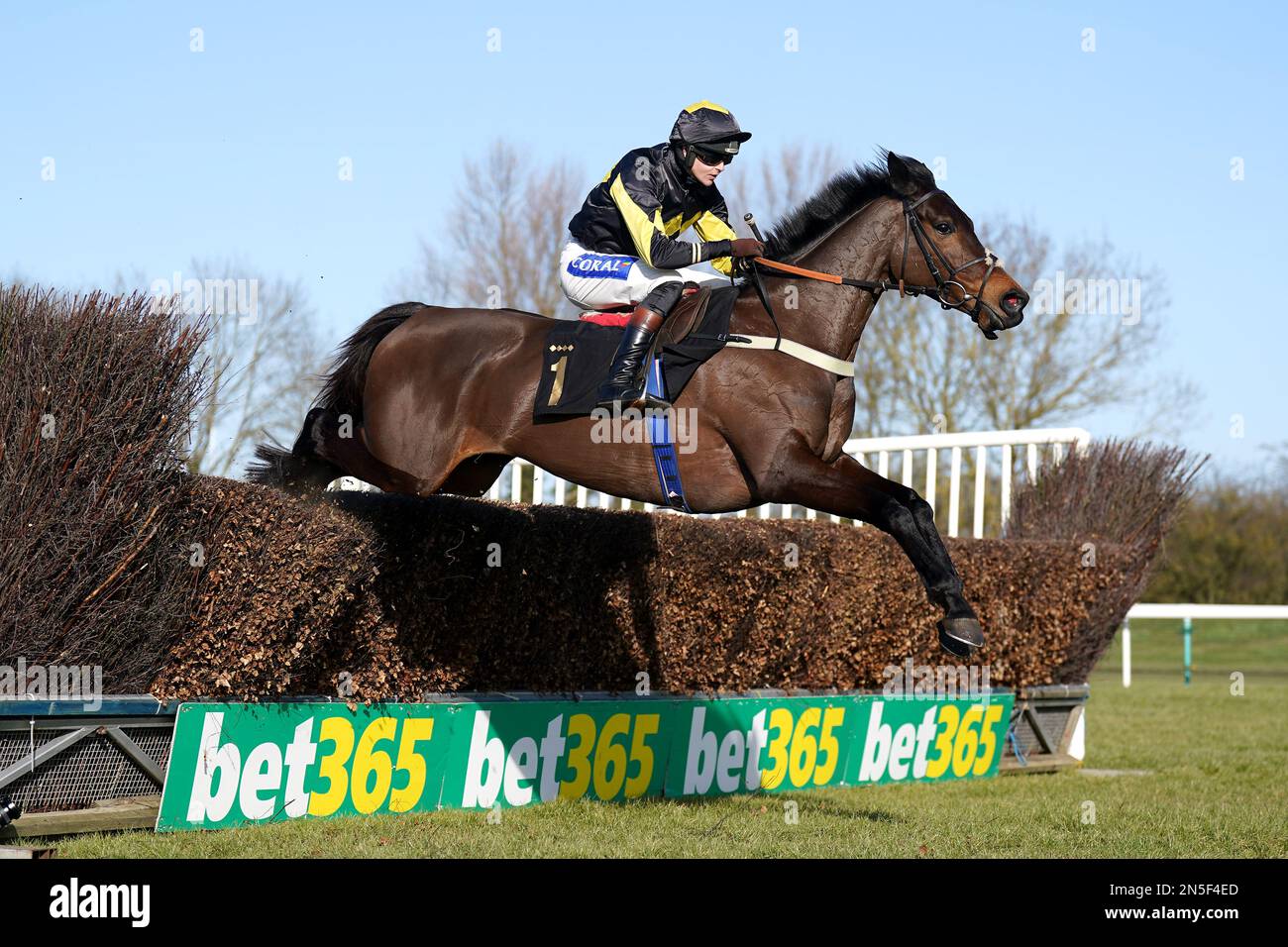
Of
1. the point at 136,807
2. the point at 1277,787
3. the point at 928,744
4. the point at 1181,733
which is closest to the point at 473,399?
the point at 136,807

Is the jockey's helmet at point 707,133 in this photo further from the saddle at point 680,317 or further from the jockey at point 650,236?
the saddle at point 680,317

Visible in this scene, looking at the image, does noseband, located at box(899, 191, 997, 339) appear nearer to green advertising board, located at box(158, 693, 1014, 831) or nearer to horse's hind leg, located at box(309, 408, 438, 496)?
horse's hind leg, located at box(309, 408, 438, 496)

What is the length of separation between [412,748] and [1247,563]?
93.4 feet

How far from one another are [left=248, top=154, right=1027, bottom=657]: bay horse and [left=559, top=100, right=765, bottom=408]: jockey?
0.81 ft

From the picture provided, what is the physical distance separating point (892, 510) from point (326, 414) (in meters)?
2.82

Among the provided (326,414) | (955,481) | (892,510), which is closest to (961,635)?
(892,510)

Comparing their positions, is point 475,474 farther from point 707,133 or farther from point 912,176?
Answer: point 912,176

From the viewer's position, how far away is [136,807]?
19.4ft

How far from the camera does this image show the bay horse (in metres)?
5.83

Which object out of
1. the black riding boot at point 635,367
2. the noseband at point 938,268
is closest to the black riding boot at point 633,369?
the black riding boot at point 635,367

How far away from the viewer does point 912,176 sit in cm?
627

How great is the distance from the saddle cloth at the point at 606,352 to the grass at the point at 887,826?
1.87m

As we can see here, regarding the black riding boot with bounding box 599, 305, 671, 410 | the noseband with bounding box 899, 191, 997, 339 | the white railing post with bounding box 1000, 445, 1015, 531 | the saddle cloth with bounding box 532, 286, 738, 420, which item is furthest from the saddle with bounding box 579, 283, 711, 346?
the white railing post with bounding box 1000, 445, 1015, 531
